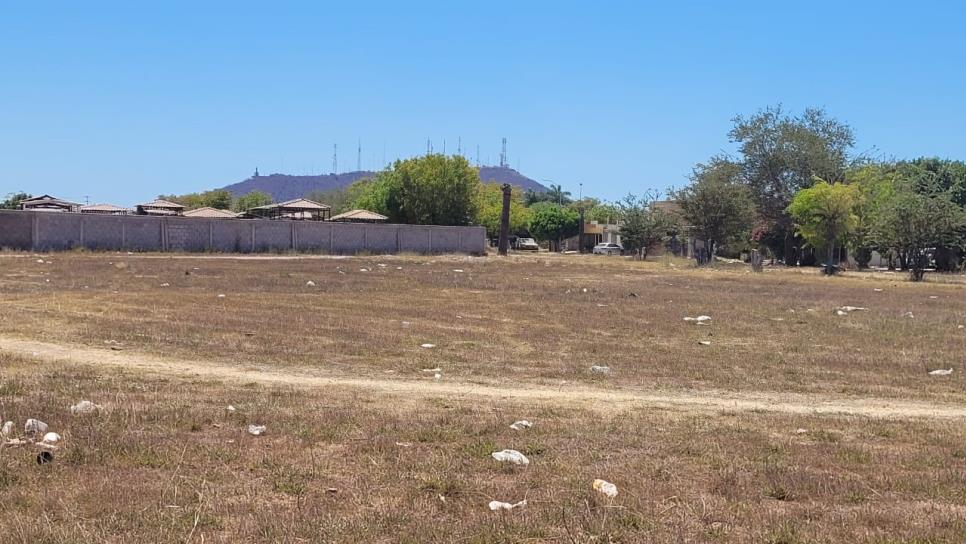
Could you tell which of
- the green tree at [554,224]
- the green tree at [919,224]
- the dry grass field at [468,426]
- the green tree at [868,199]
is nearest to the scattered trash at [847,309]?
the dry grass field at [468,426]

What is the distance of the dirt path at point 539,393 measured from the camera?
10914mm

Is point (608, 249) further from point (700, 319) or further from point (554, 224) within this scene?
point (700, 319)

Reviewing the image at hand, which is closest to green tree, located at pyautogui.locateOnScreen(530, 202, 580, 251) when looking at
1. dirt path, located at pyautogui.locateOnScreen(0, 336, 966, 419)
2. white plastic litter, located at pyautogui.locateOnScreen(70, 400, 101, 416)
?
dirt path, located at pyautogui.locateOnScreen(0, 336, 966, 419)

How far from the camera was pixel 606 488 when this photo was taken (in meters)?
6.42

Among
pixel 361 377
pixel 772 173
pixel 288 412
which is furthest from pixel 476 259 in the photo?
pixel 288 412

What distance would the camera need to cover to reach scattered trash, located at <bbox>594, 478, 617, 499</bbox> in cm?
630

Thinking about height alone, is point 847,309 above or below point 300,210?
below

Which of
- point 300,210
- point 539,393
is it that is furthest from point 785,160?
point 539,393

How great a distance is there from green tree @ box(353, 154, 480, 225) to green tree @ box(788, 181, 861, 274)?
34.5 meters

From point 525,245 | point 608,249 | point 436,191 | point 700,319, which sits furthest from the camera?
point 525,245

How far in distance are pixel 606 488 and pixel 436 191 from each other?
269ft

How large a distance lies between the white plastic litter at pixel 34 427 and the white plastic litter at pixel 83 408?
1.98ft

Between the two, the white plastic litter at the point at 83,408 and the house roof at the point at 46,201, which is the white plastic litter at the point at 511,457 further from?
the house roof at the point at 46,201

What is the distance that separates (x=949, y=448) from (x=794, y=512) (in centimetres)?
321
